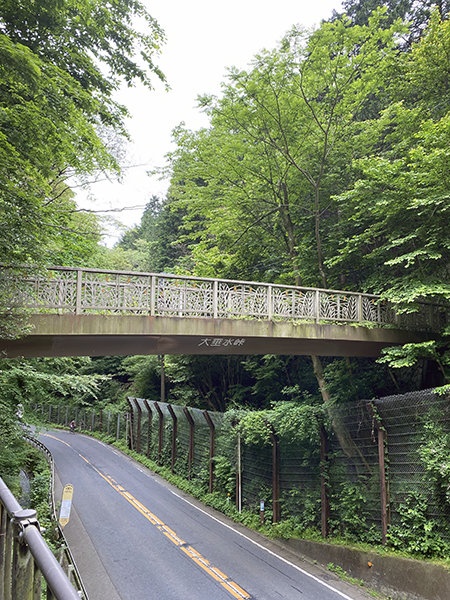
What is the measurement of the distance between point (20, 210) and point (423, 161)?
9917 mm

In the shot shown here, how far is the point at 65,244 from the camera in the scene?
49.0 feet

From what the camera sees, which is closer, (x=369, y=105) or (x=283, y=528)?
(x=283, y=528)

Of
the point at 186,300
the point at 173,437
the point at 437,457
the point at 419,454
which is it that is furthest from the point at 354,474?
the point at 173,437

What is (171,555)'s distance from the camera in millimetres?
11648

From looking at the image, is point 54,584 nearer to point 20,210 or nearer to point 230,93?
point 20,210

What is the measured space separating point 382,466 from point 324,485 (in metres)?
2.45

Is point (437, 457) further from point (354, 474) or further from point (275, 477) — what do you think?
point (275, 477)

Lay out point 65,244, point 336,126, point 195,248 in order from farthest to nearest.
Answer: point 195,248
point 336,126
point 65,244

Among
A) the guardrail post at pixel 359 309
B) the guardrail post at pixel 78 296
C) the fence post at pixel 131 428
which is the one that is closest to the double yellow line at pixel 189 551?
the guardrail post at pixel 78 296

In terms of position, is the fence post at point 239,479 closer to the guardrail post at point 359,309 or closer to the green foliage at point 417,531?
the guardrail post at point 359,309

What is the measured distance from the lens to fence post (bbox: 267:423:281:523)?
14.3 m

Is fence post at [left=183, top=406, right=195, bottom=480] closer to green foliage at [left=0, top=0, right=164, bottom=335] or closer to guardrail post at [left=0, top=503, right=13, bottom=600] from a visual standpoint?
green foliage at [left=0, top=0, right=164, bottom=335]

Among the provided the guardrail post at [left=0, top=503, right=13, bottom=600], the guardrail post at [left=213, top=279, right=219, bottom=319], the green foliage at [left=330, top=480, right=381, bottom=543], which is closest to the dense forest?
the green foliage at [left=330, top=480, right=381, bottom=543]

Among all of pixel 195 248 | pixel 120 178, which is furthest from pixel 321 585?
pixel 195 248
